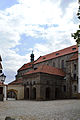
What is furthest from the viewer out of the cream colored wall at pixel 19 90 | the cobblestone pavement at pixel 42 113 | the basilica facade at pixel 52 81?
the cream colored wall at pixel 19 90

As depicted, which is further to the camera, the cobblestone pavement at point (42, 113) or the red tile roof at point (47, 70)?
the red tile roof at point (47, 70)

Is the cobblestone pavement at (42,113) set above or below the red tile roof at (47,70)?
below

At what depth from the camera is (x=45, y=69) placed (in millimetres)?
46875

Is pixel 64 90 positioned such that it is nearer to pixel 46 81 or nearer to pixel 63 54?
pixel 46 81

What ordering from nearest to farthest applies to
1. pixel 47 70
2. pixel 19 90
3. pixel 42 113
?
pixel 42 113, pixel 47 70, pixel 19 90

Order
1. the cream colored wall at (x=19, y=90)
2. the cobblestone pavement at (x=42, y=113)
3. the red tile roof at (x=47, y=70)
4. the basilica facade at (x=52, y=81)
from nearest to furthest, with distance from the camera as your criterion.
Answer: the cobblestone pavement at (x=42, y=113), the basilica facade at (x=52, y=81), the red tile roof at (x=47, y=70), the cream colored wall at (x=19, y=90)

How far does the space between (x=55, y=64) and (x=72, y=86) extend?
12799 mm

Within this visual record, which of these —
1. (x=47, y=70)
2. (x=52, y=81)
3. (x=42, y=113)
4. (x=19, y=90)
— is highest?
(x=47, y=70)

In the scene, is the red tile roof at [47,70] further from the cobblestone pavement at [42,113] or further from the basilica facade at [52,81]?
the cobblestone pavement at [42,113]

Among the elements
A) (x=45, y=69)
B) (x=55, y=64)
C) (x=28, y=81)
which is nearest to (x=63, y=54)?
(x=55, y=64)

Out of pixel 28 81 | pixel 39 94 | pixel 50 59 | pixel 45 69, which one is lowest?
pixel 39 94

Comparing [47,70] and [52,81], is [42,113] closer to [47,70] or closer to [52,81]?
[52,81]

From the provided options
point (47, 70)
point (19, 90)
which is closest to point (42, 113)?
point (47, 70)

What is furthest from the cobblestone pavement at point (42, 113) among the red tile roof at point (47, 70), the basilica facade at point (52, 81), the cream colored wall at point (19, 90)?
the cream colored wall at point (19, 90)
